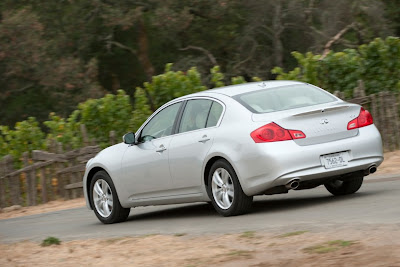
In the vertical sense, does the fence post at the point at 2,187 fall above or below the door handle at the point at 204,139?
below

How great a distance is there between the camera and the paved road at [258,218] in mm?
8982

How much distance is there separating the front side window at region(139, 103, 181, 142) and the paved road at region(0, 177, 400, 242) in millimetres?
1106

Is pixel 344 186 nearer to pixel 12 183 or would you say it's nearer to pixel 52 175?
pixel 52 175

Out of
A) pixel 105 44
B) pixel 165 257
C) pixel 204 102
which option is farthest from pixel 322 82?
pixel 105 44

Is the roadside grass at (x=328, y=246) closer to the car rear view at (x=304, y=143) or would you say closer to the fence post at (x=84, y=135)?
the car rear view at (x=304, y=143)

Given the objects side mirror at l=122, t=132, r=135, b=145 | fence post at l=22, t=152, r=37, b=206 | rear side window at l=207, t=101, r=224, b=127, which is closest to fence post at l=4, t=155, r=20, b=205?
fence post at l=22, t=152, r=37, b=206

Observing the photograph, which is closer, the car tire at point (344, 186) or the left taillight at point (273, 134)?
the left taillight at point (273, 134)

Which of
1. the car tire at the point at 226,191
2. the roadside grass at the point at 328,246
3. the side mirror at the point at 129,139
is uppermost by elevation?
the side mirror at the point at 129,139

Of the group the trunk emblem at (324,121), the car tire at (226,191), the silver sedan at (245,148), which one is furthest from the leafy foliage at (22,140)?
the trunk emblem at (324,121)

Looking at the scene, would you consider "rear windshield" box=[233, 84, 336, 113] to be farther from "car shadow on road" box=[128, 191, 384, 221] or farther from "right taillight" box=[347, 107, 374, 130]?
"car shadow on road" box=[128, 191, 384, 221]

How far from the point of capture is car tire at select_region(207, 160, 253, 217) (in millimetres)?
10117

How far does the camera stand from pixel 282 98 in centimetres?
1064

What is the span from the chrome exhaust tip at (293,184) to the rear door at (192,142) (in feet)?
3.68

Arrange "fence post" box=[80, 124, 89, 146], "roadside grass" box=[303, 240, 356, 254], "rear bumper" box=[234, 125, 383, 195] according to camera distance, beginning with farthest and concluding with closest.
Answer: "fence post" box=[80, 124, 89, 146]
"rear bumper" box=[234, 125, 383, 195]
"roadside grass" box=[303, 240, 356, 254]
